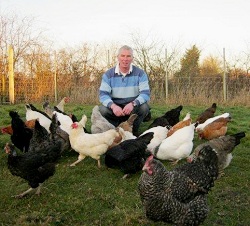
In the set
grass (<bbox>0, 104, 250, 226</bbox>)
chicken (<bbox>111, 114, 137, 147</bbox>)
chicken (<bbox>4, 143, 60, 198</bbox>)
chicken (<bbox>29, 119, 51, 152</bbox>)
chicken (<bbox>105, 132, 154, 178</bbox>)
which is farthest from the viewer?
chicken (<bbox>111, 114, 137, 147</bbox>)

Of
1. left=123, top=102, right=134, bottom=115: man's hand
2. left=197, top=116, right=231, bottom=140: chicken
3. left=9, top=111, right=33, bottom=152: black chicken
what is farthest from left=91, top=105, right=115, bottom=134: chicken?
left=197, top=116, right=231, bottom=140: chicken

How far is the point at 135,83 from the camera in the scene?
23.7 feet

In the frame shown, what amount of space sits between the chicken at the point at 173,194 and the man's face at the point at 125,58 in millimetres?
3746

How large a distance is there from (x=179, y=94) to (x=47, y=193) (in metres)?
11.7

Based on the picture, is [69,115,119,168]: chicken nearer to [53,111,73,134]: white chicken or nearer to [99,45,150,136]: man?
[53,111,73,134]: white chicken

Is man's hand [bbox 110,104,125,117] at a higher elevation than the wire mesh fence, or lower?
lower

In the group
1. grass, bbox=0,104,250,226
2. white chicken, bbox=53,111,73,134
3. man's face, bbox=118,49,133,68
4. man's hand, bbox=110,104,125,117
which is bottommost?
grass, bbox=0,104,250,226

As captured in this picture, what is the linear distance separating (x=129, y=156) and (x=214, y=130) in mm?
2670

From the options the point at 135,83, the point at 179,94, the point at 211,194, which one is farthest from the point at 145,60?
the point at 211,194

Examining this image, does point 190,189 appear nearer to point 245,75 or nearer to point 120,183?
point 120,183

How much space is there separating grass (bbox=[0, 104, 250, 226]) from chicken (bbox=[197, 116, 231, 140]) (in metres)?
1.43

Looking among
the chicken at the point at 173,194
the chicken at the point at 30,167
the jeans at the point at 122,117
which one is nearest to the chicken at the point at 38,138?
the chicken at the point at 30,167

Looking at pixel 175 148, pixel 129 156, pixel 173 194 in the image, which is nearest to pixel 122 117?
pixel 175 148

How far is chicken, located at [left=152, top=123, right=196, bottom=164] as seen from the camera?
18.8 feet
